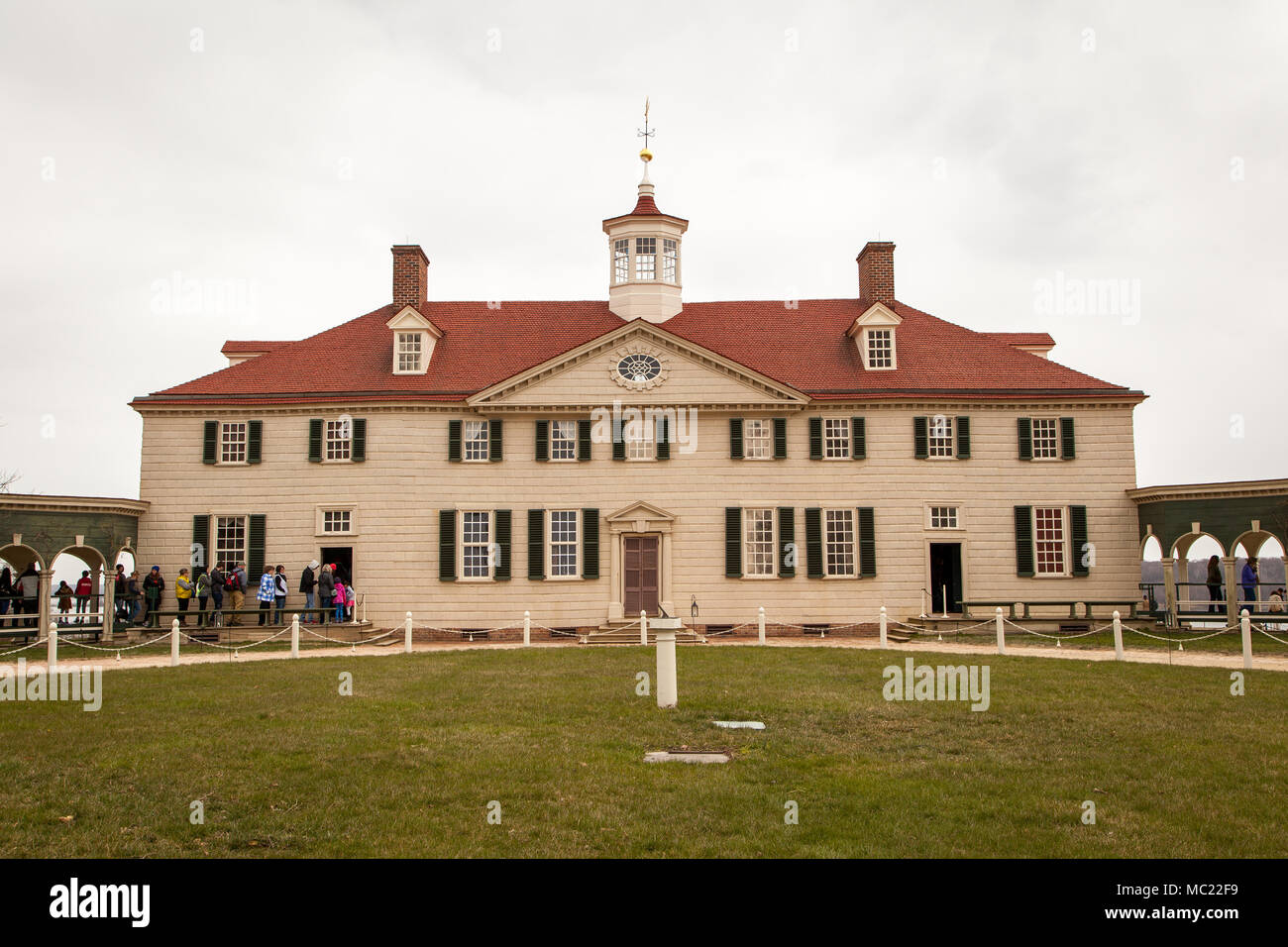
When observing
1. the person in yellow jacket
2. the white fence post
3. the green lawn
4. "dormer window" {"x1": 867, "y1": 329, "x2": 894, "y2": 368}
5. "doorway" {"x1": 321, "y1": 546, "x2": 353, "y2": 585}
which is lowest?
the green lawn

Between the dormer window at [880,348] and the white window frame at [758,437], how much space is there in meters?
3.63

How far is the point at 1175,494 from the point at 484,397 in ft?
58.1

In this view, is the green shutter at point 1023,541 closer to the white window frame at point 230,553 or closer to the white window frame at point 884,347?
the white window frame at point 884,347

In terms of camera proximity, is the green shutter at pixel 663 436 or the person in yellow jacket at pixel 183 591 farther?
the green shutter at pixel 663 436

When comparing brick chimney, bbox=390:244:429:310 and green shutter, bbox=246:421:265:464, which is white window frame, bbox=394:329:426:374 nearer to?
brick chimney, bbox=390:244:429:310

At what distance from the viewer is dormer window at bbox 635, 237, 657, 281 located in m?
30.5

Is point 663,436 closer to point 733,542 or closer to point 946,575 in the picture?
point 733,542

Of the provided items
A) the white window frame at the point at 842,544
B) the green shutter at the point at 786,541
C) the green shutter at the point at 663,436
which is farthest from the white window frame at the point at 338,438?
the white window frame at the point at 842,544

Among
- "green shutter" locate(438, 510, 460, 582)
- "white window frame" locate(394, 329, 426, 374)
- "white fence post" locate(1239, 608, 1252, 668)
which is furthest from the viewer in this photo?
"white window frame" locate(394, 329, 426, 374)

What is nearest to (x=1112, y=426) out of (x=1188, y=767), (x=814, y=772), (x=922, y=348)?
(x=922, y=348)

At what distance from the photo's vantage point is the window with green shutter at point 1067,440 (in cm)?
2769

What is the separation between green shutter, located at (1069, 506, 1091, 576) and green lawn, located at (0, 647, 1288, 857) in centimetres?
1130

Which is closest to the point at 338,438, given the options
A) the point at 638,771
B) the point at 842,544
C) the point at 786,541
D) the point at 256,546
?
the point at 256,546

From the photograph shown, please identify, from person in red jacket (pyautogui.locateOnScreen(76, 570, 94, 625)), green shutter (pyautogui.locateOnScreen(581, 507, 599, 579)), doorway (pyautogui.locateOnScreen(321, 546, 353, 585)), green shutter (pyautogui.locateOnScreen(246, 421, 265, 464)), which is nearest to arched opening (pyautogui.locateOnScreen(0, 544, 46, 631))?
person in red jacket (pyautogui.locateOnScreen(76, 570, 94, 625))
